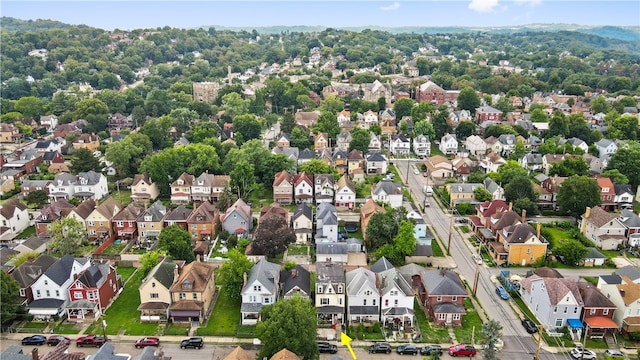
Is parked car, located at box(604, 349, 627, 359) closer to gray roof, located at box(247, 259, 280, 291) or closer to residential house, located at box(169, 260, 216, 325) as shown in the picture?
gray roof, located at box(247, 259, 280, 291)

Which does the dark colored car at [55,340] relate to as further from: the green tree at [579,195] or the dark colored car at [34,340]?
the green tree at [579,195]

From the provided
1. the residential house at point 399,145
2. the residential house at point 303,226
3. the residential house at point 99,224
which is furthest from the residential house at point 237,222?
the residential house at point 399,145

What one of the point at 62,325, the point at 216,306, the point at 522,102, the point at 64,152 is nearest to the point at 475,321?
the point at 216,306

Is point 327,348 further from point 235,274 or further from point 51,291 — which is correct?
point 51,291

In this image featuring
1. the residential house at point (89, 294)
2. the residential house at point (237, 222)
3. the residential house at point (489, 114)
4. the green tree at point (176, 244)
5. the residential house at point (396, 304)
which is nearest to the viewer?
the residential house at point (396, 304)

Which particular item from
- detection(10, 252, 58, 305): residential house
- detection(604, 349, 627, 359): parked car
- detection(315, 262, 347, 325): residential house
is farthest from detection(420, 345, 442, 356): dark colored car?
detection(10, 252, 58, 305): residential house

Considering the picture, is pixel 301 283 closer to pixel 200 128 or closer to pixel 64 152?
pixel 200 128
